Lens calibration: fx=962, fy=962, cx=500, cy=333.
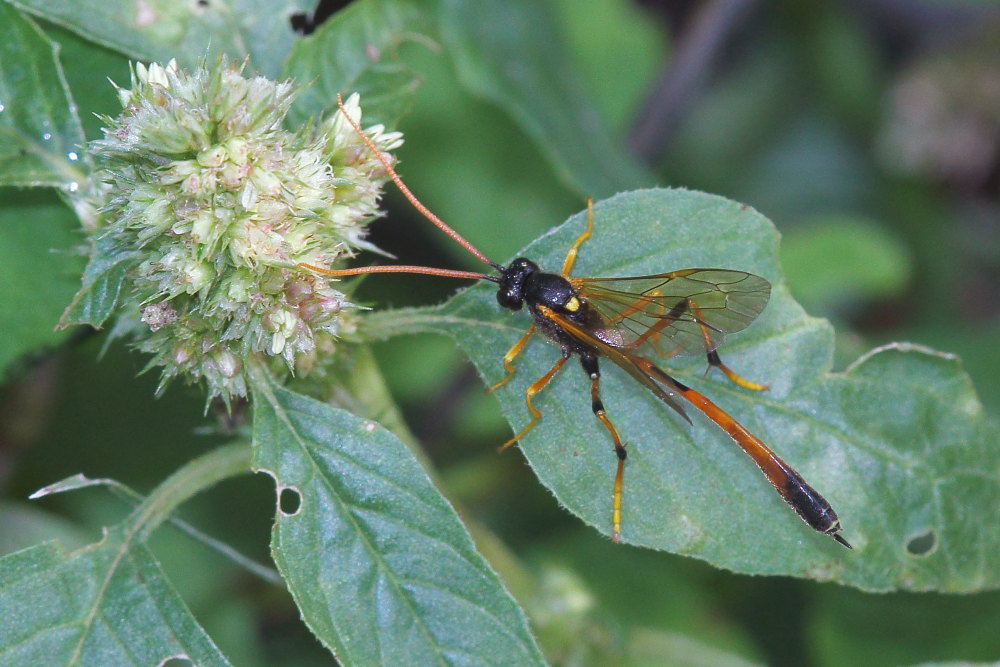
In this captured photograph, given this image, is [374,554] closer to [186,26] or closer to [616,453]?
[616,453]

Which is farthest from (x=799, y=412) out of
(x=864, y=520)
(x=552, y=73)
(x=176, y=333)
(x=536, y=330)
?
(x=552, y=73)

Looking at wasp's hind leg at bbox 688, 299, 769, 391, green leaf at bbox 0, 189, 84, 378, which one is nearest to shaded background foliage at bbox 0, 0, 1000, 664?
green leaf at bbox 0, 189, 84, 378

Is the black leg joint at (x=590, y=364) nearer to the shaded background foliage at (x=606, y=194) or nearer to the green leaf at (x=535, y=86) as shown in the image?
the shaded background foliage at (x=606, y=194)

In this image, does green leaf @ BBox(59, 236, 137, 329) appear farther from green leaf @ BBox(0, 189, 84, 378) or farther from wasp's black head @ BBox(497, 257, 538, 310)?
wasp's black head @ BBox(497, 257, 538, 310)

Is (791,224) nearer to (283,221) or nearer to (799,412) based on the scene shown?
(799,412)

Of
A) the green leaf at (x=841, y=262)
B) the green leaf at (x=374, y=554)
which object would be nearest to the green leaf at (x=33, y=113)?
the green leaf at (x=374, y=554)
